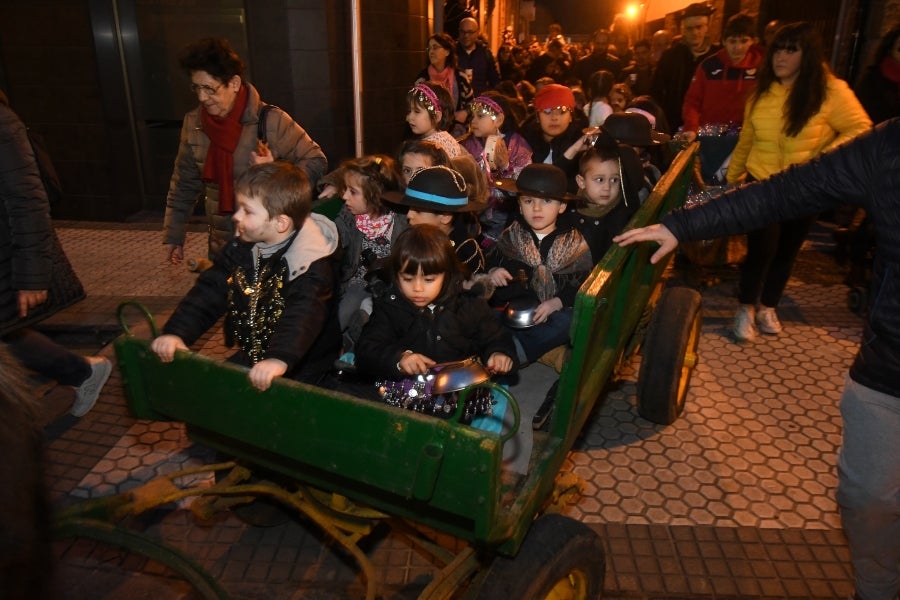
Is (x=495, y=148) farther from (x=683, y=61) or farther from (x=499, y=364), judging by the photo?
(x=683, y=61)

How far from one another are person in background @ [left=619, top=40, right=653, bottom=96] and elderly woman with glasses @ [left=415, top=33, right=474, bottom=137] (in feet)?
8.49

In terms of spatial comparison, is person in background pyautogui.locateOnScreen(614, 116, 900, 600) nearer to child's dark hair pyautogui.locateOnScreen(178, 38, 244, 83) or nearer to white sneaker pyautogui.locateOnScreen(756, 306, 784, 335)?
child's dark hair pyautogui.locateOnScreen(178, 38, 244, 83)

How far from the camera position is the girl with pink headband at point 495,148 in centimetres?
506

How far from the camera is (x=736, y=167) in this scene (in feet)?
17.3

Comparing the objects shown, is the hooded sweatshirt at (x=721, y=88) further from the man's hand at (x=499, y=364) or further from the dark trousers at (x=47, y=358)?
the dark trousers at (x=47, y=358)

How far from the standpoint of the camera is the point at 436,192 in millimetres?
3283

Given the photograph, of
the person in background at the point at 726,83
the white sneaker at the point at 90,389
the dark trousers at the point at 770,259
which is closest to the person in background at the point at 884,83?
the person in background at the point at 726,83

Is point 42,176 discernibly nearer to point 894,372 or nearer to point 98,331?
point 98,331

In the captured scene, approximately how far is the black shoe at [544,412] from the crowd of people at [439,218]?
1 cm

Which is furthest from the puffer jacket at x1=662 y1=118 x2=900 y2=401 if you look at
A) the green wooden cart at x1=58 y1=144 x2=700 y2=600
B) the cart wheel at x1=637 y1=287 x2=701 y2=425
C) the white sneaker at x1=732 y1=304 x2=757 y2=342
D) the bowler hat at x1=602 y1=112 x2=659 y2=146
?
the white sneaker at x1=732 y1=304 x2=757 y2=342

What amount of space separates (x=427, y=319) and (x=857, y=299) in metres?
4.49

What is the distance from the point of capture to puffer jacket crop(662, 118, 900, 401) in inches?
85.4

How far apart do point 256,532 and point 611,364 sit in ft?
6.07

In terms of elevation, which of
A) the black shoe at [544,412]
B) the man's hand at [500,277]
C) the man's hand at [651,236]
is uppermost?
the man's hand at [651,236]
